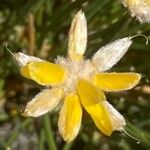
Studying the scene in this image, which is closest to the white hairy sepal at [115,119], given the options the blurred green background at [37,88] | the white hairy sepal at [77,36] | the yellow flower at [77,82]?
the yellow flower at [77,82]

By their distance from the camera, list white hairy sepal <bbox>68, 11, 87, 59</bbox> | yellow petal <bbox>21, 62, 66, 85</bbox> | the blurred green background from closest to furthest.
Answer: yellow petal <bbox>21, 62, 66, 85</bbox>, white hairy sepal <bbox>68, 11, 87, 59</bbox>, the blurred green background

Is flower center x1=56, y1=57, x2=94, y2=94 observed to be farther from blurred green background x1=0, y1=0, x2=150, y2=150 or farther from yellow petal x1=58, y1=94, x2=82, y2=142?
blurred green background x1=0, y1=0, x2=150, y2=150

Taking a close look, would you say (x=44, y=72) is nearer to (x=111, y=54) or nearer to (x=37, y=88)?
(x=111, y=54)

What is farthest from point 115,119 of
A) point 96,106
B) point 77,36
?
point 77,36

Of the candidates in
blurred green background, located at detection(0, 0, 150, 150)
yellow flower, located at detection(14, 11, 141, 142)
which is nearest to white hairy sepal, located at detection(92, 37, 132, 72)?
yellow flower, located at detection(14, 11, 141, 142)

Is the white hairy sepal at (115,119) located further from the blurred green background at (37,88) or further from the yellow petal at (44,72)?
the blurred green background at (37,88)
